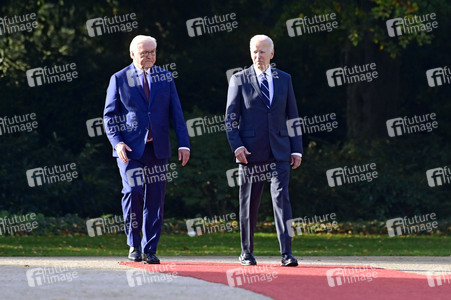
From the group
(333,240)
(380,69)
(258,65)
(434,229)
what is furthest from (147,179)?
(380,69)

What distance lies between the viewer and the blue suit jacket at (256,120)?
1038 centimetres

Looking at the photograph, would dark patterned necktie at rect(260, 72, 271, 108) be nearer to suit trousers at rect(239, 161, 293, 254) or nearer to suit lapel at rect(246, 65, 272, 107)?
suit lapel at rect(246, 65, 272, 107)

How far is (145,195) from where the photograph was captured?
10609 mm

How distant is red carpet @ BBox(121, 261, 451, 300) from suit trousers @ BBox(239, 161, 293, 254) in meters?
0.30

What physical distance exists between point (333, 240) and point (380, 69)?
690 cm

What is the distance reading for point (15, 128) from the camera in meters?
21.2

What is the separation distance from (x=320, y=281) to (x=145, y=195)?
221 cm

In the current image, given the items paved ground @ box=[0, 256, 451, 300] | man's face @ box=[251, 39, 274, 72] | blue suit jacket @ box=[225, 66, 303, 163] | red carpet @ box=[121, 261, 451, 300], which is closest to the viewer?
paved ground @ box=[0, 256, 451, 300]

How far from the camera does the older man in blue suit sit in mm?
10422

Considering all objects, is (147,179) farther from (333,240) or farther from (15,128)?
(15,128)

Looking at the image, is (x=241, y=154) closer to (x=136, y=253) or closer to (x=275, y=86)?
(x=275, y=86)

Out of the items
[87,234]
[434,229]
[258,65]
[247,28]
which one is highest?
[247,28]

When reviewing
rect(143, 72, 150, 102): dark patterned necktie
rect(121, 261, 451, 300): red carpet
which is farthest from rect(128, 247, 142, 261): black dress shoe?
rect(143, 72, 150, 102): dark patterned necktie

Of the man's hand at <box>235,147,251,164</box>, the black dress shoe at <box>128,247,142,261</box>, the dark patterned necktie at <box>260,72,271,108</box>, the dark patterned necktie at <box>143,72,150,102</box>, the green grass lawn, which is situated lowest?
the green grass lawn
